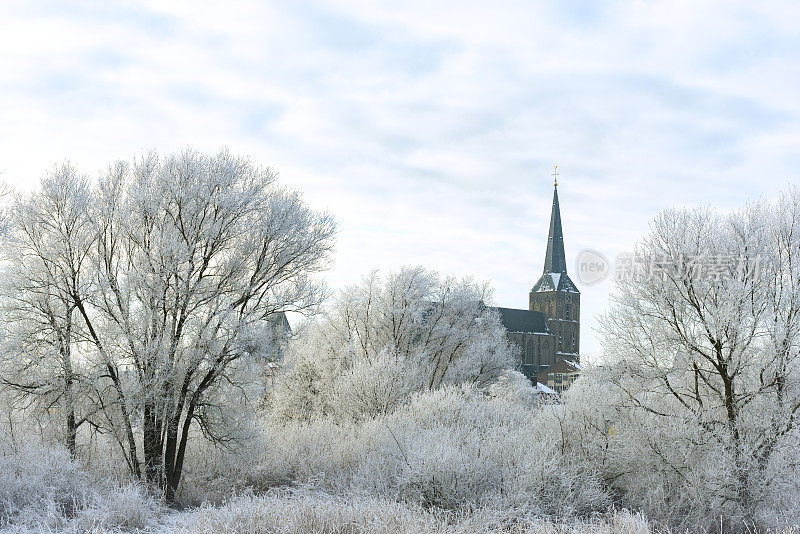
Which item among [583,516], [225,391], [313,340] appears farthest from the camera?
[313,340]

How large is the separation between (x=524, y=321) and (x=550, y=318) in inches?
161

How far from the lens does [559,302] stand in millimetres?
76000

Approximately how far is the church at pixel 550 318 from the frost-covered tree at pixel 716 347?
186ft

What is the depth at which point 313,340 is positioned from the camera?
28703mm

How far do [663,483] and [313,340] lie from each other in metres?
18.3

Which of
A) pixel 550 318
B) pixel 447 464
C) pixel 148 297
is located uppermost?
pixel 550 318

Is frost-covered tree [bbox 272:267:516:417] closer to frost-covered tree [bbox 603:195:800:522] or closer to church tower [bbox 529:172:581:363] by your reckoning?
frost-covered tree [bbox 603:195:800:522]

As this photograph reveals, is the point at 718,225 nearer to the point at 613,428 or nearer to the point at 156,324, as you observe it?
the point at 613,428

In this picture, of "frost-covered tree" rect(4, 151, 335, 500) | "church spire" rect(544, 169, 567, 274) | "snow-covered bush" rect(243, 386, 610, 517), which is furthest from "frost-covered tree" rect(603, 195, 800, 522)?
"church spire" rect(544, 169, 567, 274)

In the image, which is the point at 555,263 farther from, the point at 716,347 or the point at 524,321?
the point at 716,347

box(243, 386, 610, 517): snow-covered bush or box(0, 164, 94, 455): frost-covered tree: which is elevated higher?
box(0, 164, 94, 455): frost-covered tree

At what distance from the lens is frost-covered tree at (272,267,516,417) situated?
2292cm

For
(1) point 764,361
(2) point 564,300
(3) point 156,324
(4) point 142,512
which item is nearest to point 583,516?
(1) point 764,361

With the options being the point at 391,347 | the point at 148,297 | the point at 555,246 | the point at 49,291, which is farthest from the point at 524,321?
the point at 49,291
